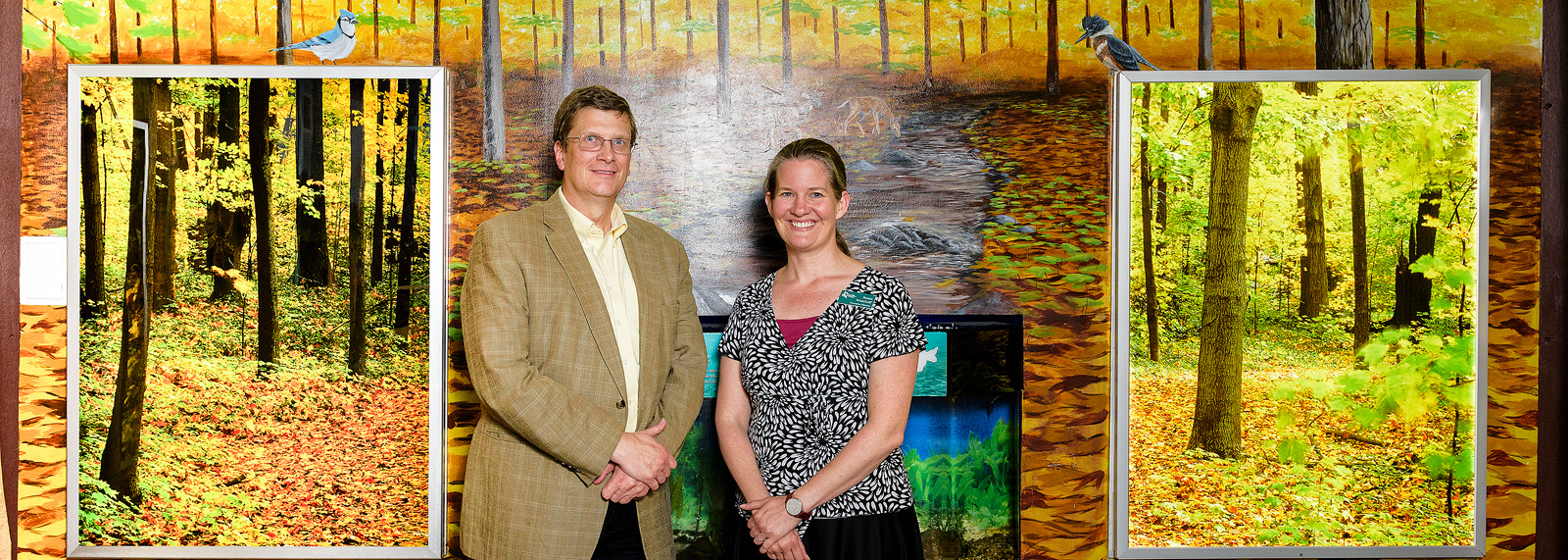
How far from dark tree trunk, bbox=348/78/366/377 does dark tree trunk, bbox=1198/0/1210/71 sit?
9.79 feet

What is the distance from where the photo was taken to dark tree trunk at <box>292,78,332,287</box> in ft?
10.1

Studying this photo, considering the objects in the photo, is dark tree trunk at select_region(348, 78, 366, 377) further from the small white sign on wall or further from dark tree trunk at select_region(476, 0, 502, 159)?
the small white sign on wall

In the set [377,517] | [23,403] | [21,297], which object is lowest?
[377,517]

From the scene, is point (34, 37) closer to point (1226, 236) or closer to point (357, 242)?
point (357, 242)

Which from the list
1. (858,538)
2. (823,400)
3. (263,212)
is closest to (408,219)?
(263,212)

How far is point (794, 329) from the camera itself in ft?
7.17

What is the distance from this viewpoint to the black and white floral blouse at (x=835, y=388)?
211 centimetres

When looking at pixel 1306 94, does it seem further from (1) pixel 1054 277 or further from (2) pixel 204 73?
(2) pixel 204 73

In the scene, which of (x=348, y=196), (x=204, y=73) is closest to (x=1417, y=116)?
(x=348, y=196)

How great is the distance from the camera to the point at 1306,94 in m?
3.14

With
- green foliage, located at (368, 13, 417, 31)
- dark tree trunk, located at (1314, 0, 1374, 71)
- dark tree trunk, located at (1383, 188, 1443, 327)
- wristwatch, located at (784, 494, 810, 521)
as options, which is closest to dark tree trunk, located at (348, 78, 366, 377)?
green foliage, located at (368, 13, 417, 31)

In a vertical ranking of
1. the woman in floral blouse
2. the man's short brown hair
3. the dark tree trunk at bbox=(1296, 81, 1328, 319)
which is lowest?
the woman in floral blouse

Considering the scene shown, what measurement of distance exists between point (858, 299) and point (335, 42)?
85.9 inches

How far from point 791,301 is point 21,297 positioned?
9.22 feet
